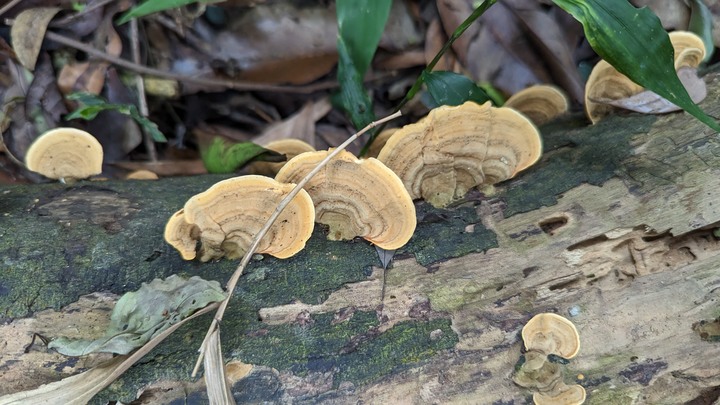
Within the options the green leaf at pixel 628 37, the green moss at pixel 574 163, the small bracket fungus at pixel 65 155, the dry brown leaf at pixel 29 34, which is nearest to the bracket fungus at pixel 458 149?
the green moss at pixel 574 163

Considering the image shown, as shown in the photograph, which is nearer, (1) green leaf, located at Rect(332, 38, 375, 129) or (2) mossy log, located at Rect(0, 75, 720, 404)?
(2) mossy log, located at Rect(0, 75, 720, 404)

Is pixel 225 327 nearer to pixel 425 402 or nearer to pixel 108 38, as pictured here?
pixel 425 402

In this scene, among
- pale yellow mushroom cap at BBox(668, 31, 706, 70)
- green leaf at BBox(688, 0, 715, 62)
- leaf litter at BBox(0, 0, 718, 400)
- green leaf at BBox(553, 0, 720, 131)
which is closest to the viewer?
green leaf at BBox(553, 0, 720, 131)

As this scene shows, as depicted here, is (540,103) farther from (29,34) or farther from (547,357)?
(29,34)

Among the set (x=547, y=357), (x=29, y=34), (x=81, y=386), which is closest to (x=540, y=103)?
(x=547, y=357)

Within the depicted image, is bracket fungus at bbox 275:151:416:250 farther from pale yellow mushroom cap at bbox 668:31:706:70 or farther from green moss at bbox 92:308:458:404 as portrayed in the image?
pale yellow mushroom cap at bbox 668:31:706:70

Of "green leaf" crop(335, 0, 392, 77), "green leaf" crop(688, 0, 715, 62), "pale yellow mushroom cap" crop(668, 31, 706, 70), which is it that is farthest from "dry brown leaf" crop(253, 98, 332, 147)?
"green leaf" crop(688, 0, 715, 62)

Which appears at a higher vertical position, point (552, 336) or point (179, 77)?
point (179, 77)
